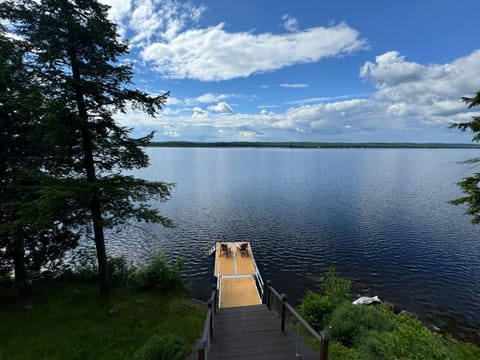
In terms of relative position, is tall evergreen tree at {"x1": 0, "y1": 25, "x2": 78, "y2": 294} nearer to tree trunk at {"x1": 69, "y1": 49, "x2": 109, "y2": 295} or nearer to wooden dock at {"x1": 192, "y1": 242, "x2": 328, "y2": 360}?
tree trunk at {"x1": 69, "y1": 49, "x2": 109, "y2": 295}

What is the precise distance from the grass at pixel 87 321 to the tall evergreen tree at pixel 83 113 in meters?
1.78

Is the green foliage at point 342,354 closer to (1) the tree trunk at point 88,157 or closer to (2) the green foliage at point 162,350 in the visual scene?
(2) the green foliage at point 162,350

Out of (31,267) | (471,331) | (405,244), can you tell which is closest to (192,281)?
(31,267)

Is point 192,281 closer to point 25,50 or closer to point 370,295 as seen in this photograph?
point 370,295

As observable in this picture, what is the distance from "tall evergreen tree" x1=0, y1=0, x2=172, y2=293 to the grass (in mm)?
1776

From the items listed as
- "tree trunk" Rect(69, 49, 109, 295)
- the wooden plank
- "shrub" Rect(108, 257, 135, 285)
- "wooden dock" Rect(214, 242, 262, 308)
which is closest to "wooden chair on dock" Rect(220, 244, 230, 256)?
"wooden dock" Rect(214, 242, 262, 308)

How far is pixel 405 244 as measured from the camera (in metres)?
24.4

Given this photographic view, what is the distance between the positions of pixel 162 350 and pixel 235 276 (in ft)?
39.6

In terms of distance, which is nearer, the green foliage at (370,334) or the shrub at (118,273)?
the green foliage at (370,334)

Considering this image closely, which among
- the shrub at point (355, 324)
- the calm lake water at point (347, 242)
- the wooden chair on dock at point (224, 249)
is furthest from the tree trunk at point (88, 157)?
the wooden chair on dock at point (224, 249)

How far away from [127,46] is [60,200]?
6.41m

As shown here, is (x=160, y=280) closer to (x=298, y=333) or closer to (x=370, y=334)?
(x=298, y=333)

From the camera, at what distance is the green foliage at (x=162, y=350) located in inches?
237

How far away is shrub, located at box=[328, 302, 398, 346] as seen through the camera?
861 centimetres
